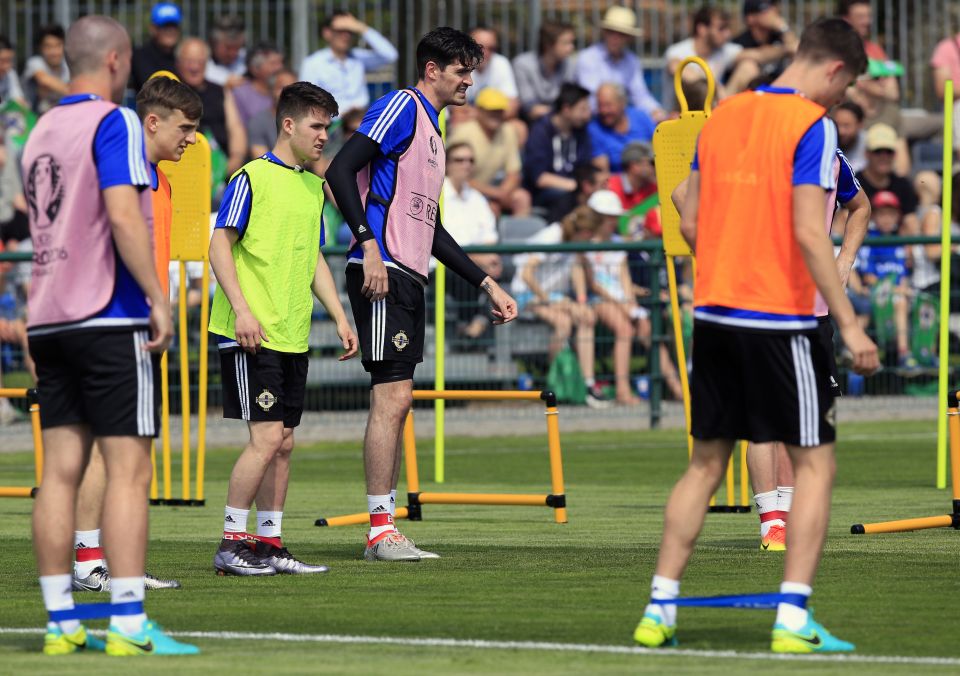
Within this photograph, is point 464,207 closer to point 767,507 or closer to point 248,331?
point 767,507

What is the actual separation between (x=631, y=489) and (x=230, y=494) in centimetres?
502

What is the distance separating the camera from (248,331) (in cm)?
862

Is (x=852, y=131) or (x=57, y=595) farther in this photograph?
(x=852, y=131)

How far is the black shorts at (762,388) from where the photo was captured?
636cm

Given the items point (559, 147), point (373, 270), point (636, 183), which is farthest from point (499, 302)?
point (559, 147)

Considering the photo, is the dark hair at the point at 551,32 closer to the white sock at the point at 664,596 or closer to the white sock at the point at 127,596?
the white sock at the point at 664,596

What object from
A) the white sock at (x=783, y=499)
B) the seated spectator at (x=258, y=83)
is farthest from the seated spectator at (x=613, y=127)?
the white sock at (x=783, y=499)

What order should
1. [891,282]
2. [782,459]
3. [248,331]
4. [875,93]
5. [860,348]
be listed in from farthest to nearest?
[875,93] → [891,282] → [782,459] → [248,331] → [860,348]

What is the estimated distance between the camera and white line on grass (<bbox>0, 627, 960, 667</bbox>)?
20.1ft

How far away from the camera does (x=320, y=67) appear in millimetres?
20484

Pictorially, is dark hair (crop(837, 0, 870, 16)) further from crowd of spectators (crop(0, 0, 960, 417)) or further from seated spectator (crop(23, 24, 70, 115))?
seated spectator (crop(23, 24, 70, 115))

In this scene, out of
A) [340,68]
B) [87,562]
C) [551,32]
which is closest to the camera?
[87,562]

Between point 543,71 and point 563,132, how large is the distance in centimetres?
160

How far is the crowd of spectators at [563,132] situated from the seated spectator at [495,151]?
0.02m
